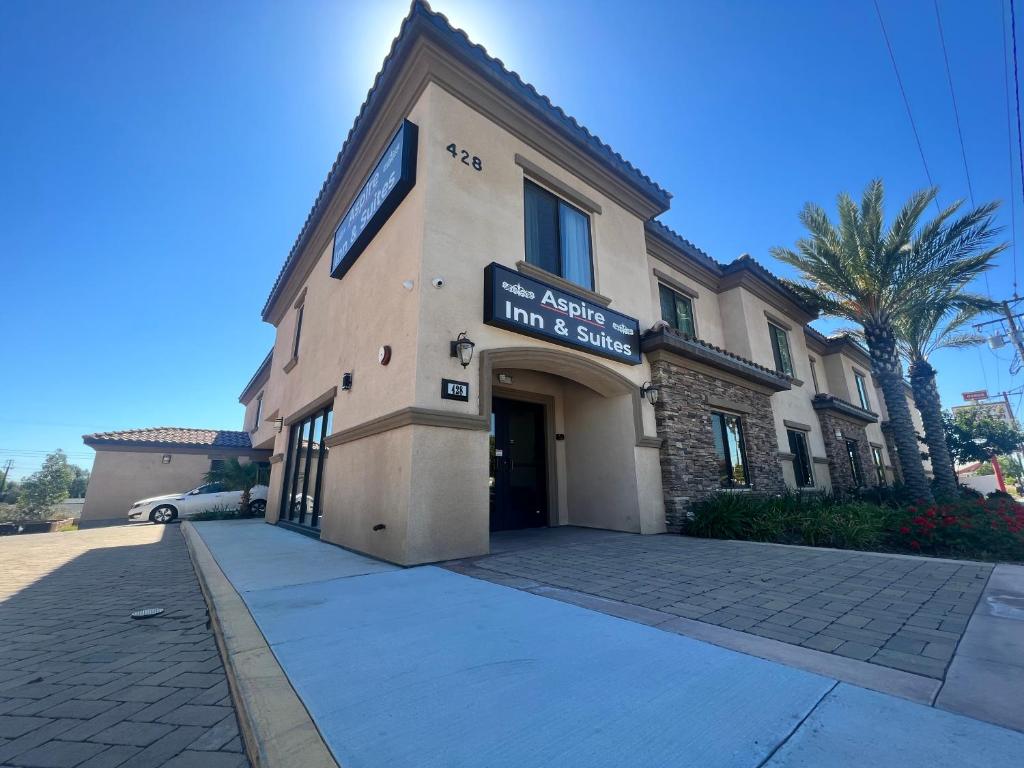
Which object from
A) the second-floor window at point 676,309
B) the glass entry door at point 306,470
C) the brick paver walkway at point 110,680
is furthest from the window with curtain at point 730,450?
the brick paver walkway at point 110,680

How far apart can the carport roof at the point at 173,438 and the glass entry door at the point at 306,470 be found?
1292cm

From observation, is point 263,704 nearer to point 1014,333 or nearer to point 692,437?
point 692,437

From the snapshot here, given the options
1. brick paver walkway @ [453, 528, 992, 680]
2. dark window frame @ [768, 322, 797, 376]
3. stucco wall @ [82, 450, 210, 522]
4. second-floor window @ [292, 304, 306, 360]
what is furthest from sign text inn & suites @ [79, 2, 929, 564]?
stucco wall @ [82, 450, 210, 522]

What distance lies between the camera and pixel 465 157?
6.85 m

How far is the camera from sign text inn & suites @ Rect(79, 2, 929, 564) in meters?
5.79

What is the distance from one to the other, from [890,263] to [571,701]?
44.1 ft

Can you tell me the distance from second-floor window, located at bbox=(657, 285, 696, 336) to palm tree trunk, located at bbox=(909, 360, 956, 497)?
7662 millimetres

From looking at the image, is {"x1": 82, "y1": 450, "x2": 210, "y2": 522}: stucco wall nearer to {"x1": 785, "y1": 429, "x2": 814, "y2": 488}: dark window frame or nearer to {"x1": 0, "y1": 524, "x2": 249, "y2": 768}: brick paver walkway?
{"x1": 0, "y1": 524, "x2": 249, "y2": 768}: brick paver walkway

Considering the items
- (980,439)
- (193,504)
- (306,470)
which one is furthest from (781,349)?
(193,504)

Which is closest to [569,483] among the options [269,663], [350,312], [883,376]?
[350,312]

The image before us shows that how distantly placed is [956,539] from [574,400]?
620cm

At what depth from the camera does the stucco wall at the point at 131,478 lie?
18375 millimetres

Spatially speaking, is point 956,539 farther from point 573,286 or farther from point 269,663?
point 269,663

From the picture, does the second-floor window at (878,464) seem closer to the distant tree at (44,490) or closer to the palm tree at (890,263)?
the palm tree at (890,263)
